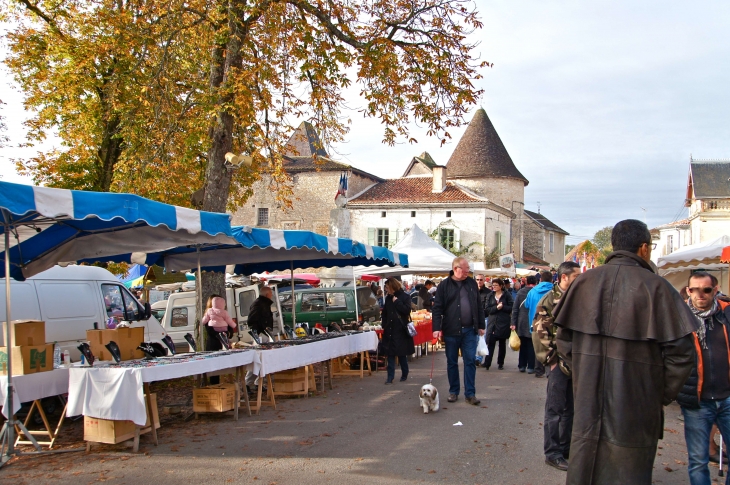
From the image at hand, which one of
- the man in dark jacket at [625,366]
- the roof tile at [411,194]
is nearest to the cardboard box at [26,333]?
the man in dark jacket at [625,366]

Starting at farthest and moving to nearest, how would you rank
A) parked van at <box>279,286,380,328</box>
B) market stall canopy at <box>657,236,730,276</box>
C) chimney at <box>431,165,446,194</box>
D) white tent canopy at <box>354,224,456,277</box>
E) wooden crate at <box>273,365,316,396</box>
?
chimney at <box>431,165,446,194</box> < parked van at <box>279,286,380,328</box> < white tent canopy at <box>354,224,456,277</box> < market stall canopy at <box>657,236,730,276</box> < wooden crate at <box>273,365,316,396</box>

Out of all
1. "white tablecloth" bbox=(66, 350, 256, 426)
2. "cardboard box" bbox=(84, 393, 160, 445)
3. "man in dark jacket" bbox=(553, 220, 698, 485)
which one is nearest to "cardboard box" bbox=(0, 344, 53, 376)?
"white tablecloth" bbox=(66, 350, 256, 426)

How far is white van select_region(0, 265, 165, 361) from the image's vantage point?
30.0ft

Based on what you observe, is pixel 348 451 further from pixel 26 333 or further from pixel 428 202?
pixel 428 202

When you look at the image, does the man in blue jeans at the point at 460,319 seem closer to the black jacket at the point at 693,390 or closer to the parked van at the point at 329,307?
the black jacket at the point at 693,390

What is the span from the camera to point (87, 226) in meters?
7.89

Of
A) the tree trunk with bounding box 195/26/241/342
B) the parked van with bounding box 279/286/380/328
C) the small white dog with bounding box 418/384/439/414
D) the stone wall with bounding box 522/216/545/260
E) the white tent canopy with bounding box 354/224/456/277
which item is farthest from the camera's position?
the stone wall with bounding box 522/216/545/260

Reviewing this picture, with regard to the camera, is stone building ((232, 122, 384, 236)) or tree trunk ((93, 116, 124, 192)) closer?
tree trunk ((93, 116, 124, 192))

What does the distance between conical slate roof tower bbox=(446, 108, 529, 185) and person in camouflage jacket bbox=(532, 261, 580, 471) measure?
47104 millimetres

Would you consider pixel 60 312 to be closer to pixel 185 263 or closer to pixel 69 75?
pixel 185 263

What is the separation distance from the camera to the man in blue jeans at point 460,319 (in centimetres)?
852

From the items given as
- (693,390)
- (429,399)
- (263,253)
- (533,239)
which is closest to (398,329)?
(263,253)

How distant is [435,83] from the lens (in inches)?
478

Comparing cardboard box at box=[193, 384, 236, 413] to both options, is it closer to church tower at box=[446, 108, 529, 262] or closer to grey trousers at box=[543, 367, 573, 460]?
grey trousers at box=[543, 367, 573, 460]
